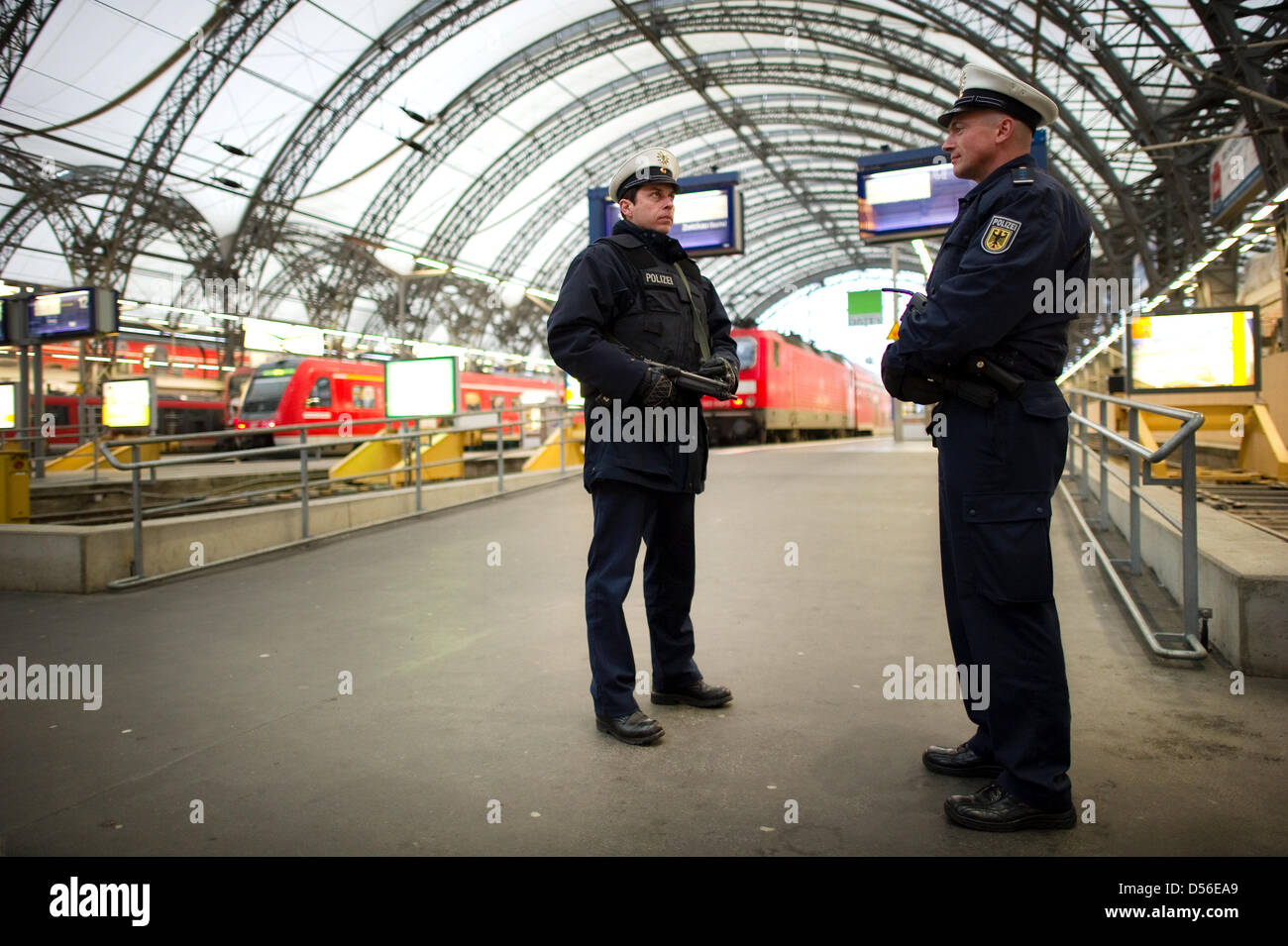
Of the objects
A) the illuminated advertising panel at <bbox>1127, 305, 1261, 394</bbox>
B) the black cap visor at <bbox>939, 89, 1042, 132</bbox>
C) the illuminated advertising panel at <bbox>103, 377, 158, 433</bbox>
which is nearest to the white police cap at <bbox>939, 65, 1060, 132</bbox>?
the black cap visor at <bbox>939, 89, 1042, 132</bbox>

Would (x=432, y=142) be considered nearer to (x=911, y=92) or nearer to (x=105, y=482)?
(x=911, y=92)

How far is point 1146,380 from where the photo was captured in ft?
30.0

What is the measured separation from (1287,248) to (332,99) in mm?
28229

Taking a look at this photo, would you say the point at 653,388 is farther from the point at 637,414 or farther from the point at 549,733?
the point at 549,733

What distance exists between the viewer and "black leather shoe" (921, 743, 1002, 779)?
2611mm

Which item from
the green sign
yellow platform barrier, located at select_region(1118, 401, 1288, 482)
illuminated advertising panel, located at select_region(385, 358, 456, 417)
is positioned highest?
the green sign

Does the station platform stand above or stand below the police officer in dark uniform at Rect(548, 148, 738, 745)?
below

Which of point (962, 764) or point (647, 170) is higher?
point (647, 170)

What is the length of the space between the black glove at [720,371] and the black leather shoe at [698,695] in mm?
1126

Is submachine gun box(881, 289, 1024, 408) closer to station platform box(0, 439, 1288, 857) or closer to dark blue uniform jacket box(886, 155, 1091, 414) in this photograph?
dark blue uniform jacket box(886, 155, 1091, 414)

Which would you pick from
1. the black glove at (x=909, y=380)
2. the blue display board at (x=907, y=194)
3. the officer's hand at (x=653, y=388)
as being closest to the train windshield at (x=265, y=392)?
the blue display board at (x=907, y=194)

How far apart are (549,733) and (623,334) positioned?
147 centimetres

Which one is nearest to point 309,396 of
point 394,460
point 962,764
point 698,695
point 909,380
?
point 394,460

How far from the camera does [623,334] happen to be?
3.20 meters
